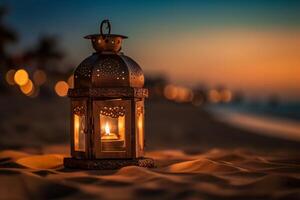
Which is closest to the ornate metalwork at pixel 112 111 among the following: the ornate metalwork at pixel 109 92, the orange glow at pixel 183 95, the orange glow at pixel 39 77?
the ornate metalwork at pixel 109 92

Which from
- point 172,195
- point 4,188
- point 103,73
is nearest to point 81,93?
point 103,73

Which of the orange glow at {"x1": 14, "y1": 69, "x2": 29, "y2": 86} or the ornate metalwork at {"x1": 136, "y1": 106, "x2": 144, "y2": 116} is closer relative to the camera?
the ornate metalwork at {"x1": 136, "y1": 106, "x2": 144, "y2": 116}

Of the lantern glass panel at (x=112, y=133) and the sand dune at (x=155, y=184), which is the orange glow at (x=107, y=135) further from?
the sand dune at (x=155, y=184)

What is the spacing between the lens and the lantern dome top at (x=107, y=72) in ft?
19.3

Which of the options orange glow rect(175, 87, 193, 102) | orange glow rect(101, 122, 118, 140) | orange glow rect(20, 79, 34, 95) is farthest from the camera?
orange glow rect(175, 87, 193, 102)

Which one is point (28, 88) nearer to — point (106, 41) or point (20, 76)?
point (20, 76)

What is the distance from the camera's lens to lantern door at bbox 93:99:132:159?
5797mm

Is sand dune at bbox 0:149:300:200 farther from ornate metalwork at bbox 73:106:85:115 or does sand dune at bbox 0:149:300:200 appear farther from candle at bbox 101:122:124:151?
ornate metalwork at bbox 73:106:85:115

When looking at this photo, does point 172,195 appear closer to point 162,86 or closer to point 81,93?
point 81,93

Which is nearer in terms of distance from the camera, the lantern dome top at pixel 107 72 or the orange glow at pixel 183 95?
the lantern dome top at pixel 107 72

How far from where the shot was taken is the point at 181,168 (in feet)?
18.4

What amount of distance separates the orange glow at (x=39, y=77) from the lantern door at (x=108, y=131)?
47287 mm

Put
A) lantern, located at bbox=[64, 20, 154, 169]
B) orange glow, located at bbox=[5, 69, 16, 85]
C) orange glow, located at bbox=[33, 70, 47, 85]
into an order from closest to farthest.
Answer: lantern, located at bbox=[64, 20, 154, 169] < orange glow, located at bbox=[5, 69, 16, 85] < orange glow, located at bbox=[33, 70, 47, 85]

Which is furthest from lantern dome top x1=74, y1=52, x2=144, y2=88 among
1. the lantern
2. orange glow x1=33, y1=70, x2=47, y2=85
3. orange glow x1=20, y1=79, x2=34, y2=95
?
orange glow x1=20, y1=79, x2=34, y2=95
